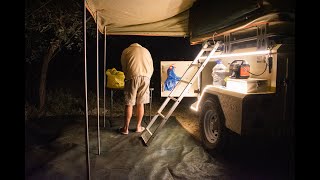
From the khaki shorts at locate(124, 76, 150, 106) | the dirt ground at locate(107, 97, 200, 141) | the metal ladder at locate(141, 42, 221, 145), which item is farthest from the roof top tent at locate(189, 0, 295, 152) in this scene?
the dirt ground at locate(107, 97, 200, 141)

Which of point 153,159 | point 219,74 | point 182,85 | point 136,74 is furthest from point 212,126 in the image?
point 136,74

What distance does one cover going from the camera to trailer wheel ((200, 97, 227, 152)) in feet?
14.9

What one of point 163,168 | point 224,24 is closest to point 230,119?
point 163,168

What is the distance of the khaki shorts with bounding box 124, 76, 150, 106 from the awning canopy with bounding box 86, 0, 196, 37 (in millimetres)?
1358

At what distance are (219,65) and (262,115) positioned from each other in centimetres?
169

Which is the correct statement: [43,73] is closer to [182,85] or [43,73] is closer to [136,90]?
[136,90]

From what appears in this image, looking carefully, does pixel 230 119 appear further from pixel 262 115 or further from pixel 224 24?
pixel 224 24

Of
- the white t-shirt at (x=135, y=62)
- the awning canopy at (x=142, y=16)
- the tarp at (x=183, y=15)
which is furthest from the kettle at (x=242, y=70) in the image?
the white t-shirt at (x=135, y=62)

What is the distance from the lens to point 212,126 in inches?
199

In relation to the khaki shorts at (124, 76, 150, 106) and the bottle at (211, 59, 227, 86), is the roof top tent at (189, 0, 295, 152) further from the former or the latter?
the khaki shorts at (124, 76, 150, 106)

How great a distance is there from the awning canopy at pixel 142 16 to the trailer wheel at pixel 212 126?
6.78 feet

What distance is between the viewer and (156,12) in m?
5.84

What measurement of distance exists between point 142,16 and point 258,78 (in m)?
3.00

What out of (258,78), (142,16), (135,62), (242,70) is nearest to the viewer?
(258,78)
